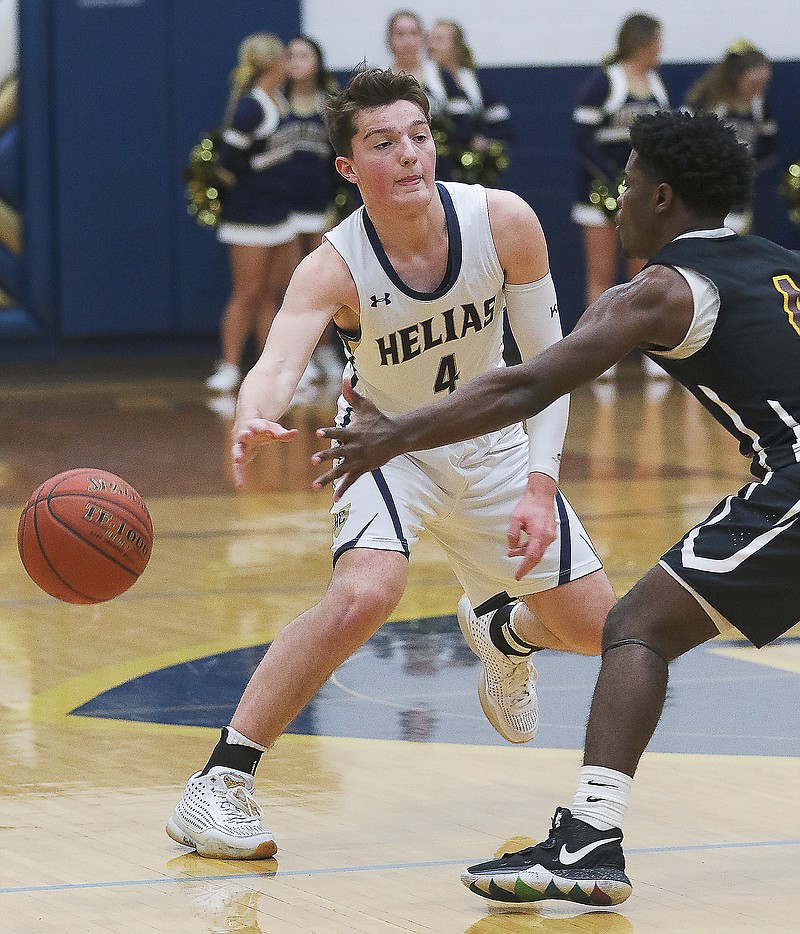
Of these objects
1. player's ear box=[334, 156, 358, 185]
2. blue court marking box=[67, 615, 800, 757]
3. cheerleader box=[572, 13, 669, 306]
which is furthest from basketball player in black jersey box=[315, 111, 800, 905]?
cheerleader box=[572, 13, 669, 306]

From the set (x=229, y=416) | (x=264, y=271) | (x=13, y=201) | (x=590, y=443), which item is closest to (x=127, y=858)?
(x=590, y=443)

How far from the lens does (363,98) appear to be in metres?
4.16

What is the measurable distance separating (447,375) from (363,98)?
2.18 feet

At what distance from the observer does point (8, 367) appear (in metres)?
14.1

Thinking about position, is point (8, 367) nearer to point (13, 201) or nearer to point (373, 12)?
point (13, 201)

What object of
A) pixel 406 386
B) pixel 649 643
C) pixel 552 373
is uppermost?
pixel 552 373

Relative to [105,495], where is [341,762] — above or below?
below

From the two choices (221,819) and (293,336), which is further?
(293,336)

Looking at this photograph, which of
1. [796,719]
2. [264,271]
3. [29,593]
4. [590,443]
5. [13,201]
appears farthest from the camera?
[13,201]

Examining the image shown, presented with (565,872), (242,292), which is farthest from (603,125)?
(565,872)

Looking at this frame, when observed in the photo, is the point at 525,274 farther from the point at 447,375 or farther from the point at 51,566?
the point at 51,566

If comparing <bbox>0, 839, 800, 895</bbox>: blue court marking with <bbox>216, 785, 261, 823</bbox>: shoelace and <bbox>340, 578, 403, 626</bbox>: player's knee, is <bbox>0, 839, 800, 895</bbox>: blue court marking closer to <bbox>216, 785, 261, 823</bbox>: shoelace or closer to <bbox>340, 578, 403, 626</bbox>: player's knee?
<bbox>216, 785, 261, 823</bbox>: shoelace

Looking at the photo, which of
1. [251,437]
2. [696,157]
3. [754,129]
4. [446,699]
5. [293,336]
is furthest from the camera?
[754,129]

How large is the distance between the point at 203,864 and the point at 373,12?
11329 millimetres
